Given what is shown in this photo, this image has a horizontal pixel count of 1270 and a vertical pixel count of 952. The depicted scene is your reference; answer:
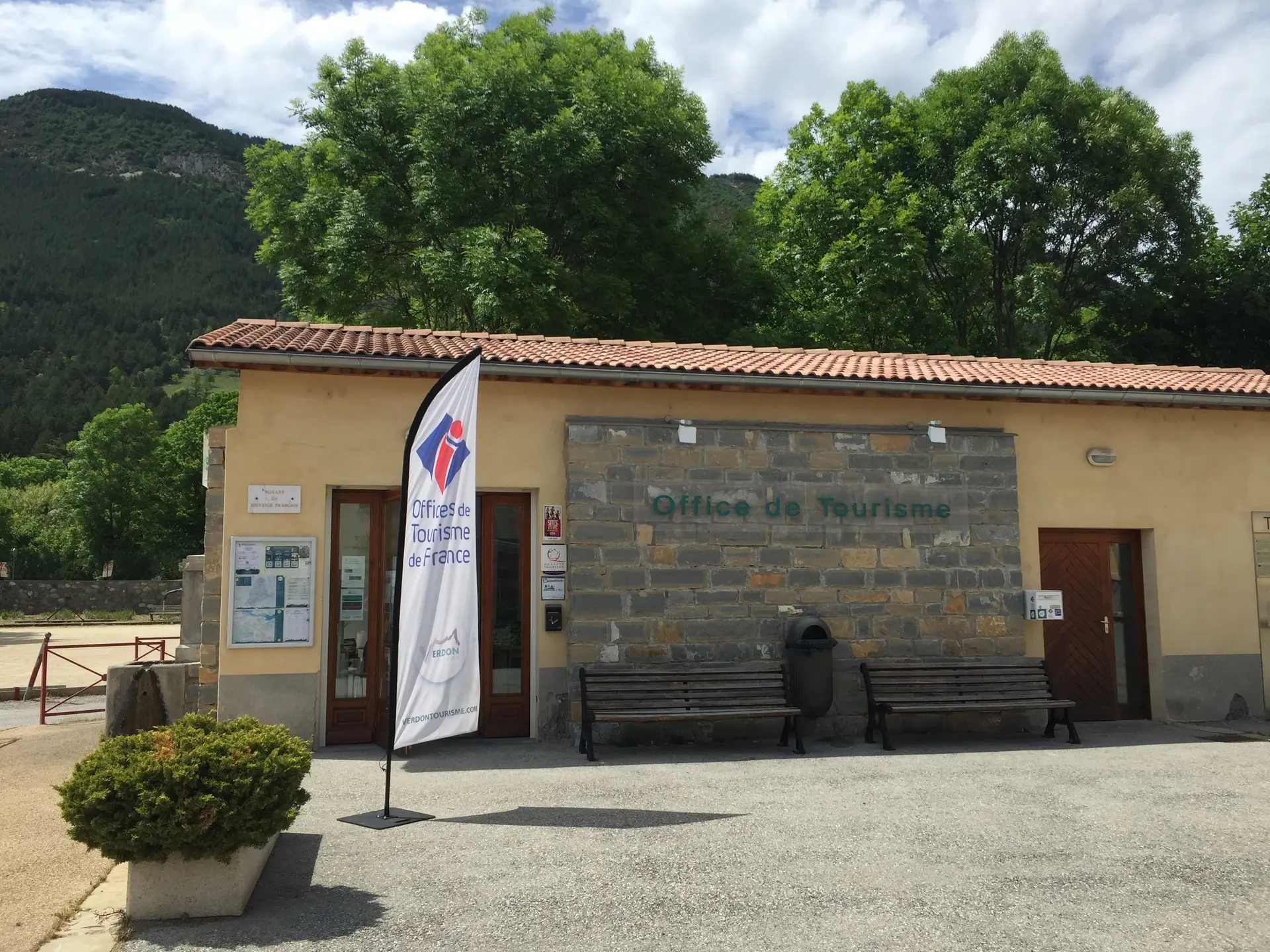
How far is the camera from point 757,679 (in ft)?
29.5

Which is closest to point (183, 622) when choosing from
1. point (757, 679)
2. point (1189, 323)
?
point (757, 679)

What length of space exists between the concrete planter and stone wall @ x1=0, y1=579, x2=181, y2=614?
118ft

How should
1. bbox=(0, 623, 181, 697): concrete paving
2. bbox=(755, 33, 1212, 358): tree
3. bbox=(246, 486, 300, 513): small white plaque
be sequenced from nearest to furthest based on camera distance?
bbox=(246, 486, 300, 513): small white plaque < bbox=(0, 623, 181, 697): concrete paving < bbox=(755, 33, 1212, 358): tree

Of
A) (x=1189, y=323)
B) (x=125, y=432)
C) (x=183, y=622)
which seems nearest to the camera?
(x=183, y=622)

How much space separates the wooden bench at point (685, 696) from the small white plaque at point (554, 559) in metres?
0.93

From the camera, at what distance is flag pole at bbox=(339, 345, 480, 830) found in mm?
5980

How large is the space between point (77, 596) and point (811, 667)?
37.1 metres

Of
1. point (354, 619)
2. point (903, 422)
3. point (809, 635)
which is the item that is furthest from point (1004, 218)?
point (354, 619)

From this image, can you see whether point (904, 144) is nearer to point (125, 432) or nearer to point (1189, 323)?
point (1189, 323)

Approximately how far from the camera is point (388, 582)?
8.96 metres

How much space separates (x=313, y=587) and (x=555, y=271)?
1082 cm

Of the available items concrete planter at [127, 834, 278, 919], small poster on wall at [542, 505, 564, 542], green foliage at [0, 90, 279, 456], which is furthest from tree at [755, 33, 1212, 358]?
green foliage at [0, 90, 279, 456]

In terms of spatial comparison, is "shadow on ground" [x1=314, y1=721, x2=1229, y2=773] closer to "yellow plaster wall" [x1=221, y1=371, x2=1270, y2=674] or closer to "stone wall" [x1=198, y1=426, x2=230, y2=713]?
"yellow plaster wall" [x1=221, y1=371, x2=1270, y2=674]

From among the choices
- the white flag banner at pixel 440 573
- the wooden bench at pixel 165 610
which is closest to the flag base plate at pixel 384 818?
the white flag banner at pixel 440 573
